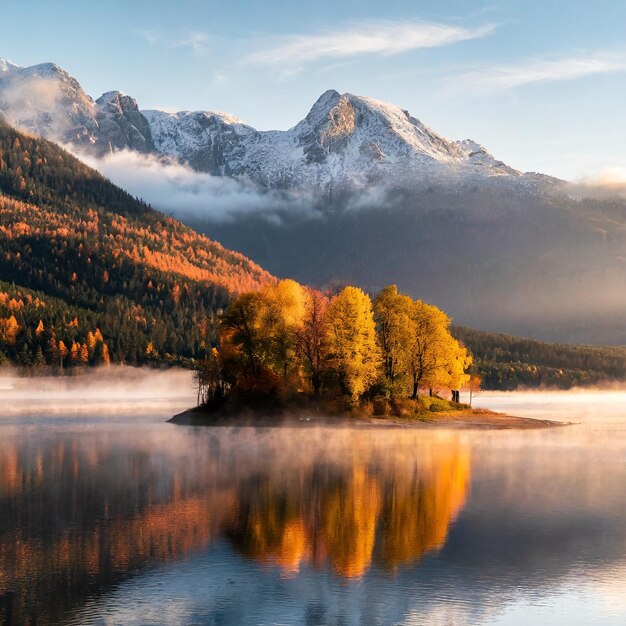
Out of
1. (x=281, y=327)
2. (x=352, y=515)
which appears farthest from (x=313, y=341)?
(x=352, y=515)

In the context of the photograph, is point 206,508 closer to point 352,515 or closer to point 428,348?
point 352,515

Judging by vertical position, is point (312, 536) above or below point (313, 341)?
below

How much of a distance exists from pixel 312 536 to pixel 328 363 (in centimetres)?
7559

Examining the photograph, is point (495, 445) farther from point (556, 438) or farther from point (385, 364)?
point (385, 364)

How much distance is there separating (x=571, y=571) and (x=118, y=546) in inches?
914

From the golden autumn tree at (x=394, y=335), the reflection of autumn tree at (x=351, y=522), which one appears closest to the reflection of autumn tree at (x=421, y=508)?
the reflection of autumn tree at (x=351, y=522)

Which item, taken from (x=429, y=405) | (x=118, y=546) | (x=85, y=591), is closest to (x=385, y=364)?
(x=429, y=405)

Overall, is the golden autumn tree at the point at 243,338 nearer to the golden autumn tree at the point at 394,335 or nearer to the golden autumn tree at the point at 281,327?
the golden autumn tree at the point at 281,327

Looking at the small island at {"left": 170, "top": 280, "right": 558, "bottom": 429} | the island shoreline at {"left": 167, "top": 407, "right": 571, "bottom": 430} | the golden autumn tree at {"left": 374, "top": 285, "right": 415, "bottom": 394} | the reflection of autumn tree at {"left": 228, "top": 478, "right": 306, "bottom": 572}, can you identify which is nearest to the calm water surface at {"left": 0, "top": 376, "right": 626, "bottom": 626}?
the reflection of autumn tree at {"left": 228, "top": 478, "right": 306, "bottom": 572}

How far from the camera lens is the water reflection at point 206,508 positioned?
45.7 metres

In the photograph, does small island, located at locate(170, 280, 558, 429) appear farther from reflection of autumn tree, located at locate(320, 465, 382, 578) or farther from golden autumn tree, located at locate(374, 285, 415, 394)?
reflection of autumn tree, located at locate(320, 465, 382, 578)

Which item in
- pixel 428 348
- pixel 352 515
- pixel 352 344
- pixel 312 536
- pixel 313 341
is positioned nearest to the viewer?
pixel 312 536

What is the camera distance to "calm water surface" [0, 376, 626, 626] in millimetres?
39375

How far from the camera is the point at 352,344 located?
127062 mm
